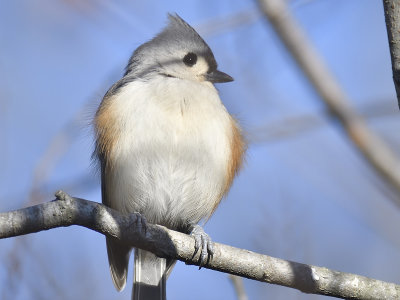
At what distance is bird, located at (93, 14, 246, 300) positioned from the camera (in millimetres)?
4062

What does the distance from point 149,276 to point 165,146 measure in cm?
116

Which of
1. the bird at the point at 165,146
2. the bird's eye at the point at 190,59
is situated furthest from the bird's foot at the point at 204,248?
the bird's eye at the point at 190,59

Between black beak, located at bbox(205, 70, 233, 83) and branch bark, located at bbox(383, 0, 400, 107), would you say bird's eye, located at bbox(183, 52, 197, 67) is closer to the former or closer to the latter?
black beak, located at bbox(205, 70, 233, 83)

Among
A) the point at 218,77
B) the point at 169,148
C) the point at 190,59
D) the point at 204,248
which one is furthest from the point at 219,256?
the point at 190,59

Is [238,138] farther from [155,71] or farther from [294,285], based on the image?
[294,285]

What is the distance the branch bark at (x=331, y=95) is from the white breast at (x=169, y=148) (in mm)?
1498

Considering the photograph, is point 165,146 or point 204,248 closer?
point 204,248

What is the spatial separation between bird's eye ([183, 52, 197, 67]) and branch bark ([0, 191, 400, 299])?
177cm

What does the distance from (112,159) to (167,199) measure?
0.52 m

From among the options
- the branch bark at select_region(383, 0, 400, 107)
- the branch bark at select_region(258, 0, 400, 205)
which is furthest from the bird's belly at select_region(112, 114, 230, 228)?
the branch bark at select_region(383, 0, 400, 107)

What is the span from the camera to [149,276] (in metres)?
4.56

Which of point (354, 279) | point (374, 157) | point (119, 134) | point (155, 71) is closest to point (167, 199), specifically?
point (119, 134)

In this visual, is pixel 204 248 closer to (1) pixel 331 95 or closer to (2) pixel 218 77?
(1) pixel 331 95

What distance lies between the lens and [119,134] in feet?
13.3
